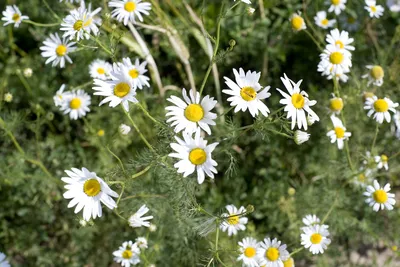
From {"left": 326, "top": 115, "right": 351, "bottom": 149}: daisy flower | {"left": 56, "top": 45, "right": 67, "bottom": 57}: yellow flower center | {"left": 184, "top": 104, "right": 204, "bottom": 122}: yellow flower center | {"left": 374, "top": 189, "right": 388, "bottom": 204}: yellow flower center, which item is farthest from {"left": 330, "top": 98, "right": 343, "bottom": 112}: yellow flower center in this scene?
{"left": 56, "top": 45, "right": 67, "bottom": 57}: yellow flower center

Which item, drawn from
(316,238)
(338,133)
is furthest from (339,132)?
(316,238)

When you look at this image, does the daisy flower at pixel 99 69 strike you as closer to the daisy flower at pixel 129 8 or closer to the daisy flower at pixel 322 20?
the daisy flower at pixel 129 8

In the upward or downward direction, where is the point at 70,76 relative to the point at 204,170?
upward

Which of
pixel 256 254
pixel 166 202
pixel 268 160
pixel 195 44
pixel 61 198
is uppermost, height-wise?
pixel 195 44

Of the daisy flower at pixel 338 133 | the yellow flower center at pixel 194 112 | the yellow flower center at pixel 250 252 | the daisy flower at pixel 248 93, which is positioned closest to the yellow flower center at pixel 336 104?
the daisy flower at pixel 338 133

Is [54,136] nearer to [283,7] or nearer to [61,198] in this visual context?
[61,198]

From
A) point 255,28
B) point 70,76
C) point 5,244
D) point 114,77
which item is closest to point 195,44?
point 255,28

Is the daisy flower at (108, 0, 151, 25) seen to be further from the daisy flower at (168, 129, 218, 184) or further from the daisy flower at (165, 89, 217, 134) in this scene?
the daisy flower at (168, 129, 218, 184)
